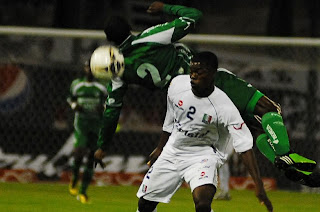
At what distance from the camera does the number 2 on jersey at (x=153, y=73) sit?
8.39m

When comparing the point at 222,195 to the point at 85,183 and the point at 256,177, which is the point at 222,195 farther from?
the point at 256,177

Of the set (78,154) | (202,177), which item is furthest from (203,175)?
(78,154)

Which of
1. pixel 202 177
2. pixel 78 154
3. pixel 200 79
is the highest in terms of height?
pixel 200 79

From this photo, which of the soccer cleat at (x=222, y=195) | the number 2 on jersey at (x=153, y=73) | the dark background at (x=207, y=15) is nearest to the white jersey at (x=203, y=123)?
the number 2 on jersey at (x=153, y=73)

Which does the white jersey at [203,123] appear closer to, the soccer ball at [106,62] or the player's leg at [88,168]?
the soccer ball at [106,62]

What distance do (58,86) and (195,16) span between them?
6.08 metres

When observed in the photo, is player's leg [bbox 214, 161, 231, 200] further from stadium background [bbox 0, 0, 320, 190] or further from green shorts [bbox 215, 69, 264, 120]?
green shorts [bbox 215, 69, 264, 120]

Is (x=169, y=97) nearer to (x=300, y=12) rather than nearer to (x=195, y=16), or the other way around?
(x=195, y=16)

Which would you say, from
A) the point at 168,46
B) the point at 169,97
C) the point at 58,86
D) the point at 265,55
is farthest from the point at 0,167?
the point at 169,97

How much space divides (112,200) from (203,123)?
4364 mm

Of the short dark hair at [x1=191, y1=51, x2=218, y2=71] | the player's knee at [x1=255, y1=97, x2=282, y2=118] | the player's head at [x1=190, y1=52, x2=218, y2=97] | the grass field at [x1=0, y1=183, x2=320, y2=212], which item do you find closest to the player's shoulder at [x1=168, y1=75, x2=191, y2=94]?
the player's head at [x1=190, y1=52, x2=218, y2=97]

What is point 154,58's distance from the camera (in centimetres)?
839

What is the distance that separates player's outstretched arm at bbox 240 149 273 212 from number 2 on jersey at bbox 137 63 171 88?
5.10 feet

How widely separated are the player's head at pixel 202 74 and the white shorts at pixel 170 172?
52cm
